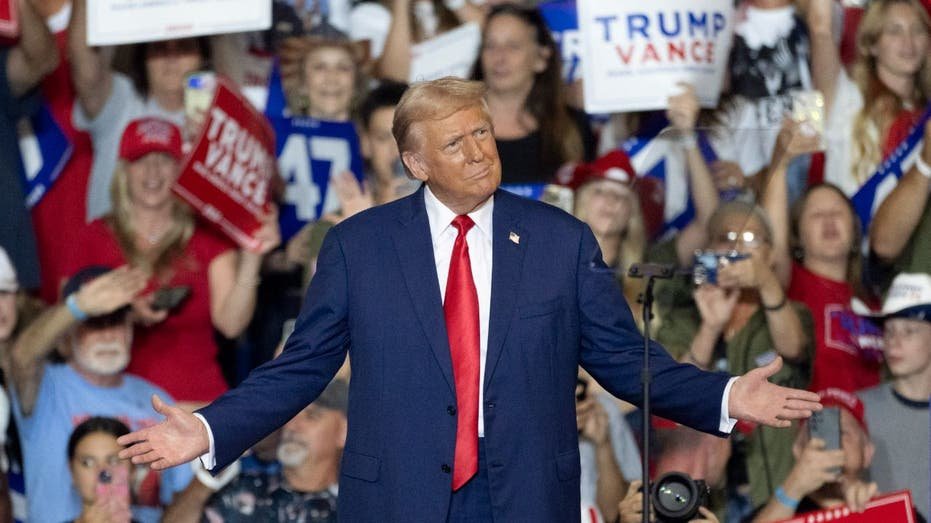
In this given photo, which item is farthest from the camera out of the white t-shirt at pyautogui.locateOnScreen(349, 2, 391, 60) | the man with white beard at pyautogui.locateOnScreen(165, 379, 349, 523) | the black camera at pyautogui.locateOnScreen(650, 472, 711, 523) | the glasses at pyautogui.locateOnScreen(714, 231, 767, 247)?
the white t-shirt at pyautogui.locateOnScreen(349, 2, 391, 60)

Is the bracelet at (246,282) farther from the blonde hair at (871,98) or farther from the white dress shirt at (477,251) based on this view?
the white dress shirt at (477,251)

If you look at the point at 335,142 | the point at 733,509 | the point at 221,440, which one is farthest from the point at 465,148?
the point at 335,142

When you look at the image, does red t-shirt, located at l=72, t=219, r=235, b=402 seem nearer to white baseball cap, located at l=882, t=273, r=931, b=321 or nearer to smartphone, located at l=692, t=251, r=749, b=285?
smartphone, located at l=692, t=251, r=749, b=285

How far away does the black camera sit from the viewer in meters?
3.49

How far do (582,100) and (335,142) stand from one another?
3.13ft

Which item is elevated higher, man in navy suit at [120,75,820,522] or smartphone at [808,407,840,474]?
man in navy suit at [120,75,820,522]

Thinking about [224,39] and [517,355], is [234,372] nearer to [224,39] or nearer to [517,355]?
[224,39]

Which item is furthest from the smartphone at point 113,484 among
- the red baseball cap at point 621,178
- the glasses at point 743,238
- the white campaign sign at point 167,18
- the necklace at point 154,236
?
the glasses at point 743,238

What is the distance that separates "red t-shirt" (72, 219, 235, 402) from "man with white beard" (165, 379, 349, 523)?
42 centimetres

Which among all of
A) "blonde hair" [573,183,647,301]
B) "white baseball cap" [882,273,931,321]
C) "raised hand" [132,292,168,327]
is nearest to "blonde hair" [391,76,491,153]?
"blonde hair" [573,183,647,301]

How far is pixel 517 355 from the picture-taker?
3.12 meters

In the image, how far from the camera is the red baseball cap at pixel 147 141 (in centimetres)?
564

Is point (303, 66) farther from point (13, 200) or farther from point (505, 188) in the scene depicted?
point (13, 200)

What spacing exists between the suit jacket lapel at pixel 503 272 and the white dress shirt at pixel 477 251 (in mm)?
20
